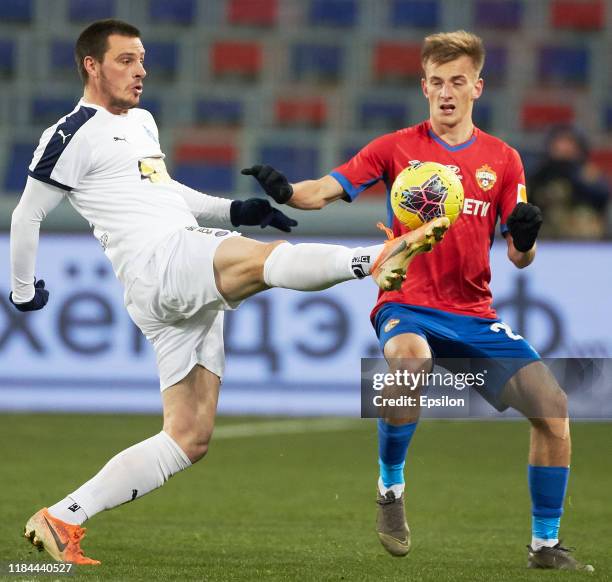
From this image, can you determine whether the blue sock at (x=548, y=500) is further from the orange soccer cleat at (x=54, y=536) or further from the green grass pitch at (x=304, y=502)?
the orange soccer cleat at (x=54, y=536)

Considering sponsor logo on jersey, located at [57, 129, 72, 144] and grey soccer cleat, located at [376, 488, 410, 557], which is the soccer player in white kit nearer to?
sponsor logo on jersey, located at [57, 129, 72, 144]

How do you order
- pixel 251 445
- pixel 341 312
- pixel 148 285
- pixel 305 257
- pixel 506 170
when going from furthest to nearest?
pixel 341 312, pixel 251 445, pixel 506 170, pixel 148 285, pixel 305 257

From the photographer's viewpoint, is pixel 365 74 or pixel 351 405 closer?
pixel 351 405

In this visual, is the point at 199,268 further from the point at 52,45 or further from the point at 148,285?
the point at 52,45

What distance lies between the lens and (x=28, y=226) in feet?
16.2

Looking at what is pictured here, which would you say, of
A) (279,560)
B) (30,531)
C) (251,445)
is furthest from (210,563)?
(251,445)

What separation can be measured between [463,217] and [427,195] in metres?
0.49

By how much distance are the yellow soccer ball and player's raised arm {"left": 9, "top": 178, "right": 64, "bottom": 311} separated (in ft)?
4.05

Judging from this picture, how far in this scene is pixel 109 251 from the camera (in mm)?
5105

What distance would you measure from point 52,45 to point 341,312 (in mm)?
5649

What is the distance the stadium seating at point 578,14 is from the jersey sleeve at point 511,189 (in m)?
9.88

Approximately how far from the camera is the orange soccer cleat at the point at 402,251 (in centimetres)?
430

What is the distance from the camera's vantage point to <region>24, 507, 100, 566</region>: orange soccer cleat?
4656mm

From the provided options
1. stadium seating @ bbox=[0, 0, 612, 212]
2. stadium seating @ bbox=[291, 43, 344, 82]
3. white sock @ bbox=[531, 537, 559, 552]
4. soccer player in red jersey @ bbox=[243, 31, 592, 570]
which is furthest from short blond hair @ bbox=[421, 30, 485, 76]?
stadium seating @ bbox=[291, 43, 344, 82]
